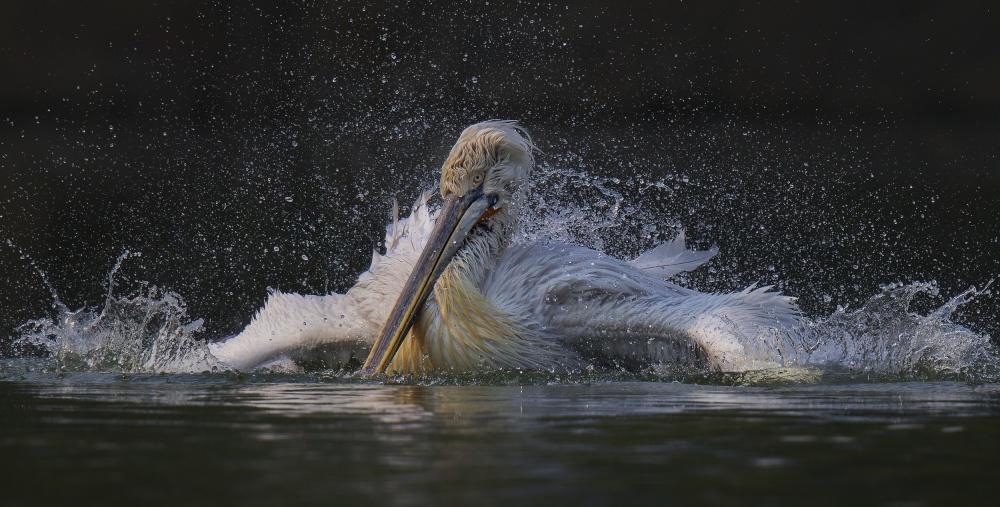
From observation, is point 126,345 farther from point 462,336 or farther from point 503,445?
point 503,445

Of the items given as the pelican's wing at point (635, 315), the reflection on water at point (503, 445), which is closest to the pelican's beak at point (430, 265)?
the pelican's wing at point (635, 315)

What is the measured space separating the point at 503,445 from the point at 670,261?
3415 millimetres

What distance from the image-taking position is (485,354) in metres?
4.74

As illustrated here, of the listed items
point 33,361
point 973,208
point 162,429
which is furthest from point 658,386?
point 973,208

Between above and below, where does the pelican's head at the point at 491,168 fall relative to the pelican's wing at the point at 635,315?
above

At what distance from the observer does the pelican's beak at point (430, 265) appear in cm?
484

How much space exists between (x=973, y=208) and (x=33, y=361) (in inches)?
266

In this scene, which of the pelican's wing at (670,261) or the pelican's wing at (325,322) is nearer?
the pelican's wing at (325,322)

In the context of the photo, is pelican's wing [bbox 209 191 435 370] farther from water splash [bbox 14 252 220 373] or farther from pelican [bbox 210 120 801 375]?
water splash [bbox 14 252 220 373]

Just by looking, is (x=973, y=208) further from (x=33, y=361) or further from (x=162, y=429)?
(x=162, y=429)

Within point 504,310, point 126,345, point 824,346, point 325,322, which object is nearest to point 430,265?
point 504,310

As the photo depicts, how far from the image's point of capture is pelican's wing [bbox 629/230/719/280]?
19.0ft

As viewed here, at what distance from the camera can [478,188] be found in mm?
5293

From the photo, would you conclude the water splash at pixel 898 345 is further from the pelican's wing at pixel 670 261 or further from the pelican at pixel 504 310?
the pelican's wing at pixel 670 261
